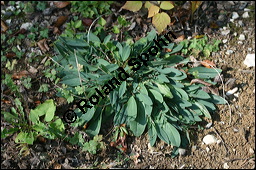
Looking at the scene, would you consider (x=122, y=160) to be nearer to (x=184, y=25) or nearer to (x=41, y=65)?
(x=41, y=65)

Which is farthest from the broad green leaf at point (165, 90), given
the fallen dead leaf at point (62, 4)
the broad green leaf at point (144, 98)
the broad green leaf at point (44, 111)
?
the fallen dead leaf at point (62, 4)

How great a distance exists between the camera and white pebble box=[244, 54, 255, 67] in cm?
319

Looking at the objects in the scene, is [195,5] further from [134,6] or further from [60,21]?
[60,21]

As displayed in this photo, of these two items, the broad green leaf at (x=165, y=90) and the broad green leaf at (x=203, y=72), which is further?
the broad green leaf at (x=203, y=72)

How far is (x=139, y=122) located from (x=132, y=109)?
0.50 ft

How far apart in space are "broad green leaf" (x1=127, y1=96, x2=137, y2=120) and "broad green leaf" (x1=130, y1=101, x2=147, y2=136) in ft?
0.26

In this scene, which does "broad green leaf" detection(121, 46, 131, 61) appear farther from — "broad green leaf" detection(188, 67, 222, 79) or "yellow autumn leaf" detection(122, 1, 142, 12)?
"broad green leaf" detection(188, 67, 222, 79)

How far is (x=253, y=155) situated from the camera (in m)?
2.96

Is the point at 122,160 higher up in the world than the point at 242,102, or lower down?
lower down

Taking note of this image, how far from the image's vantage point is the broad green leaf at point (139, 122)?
2883 millimetres

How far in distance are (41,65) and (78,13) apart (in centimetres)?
68

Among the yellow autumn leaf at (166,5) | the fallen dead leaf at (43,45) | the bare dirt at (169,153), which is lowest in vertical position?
the bare dirt at (169,153)

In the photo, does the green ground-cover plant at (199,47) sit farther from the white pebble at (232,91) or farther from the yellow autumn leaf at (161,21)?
the white pebble at (232,91)

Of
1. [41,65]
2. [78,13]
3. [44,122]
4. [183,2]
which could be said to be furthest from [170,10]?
[44,122]
